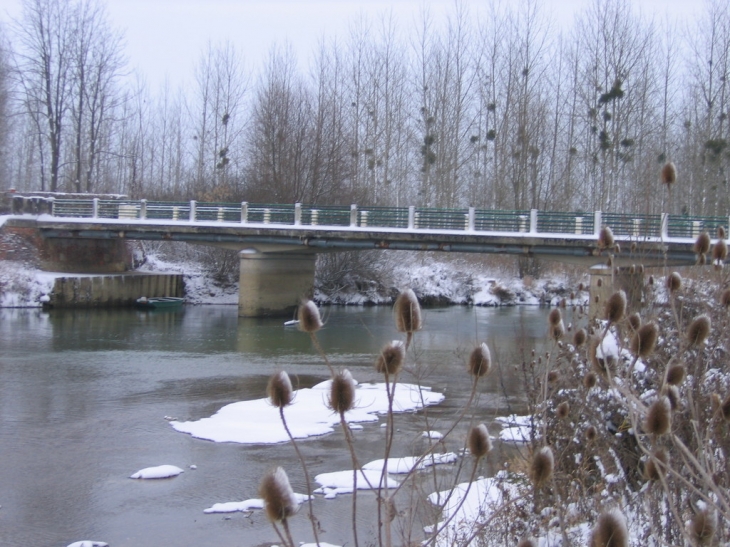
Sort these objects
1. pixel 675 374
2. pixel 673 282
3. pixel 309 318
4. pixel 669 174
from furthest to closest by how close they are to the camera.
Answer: pixel 669 174, pixel 673 282, pixel 675 374, pixel 309 318

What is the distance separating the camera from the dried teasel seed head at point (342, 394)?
8.70 ft

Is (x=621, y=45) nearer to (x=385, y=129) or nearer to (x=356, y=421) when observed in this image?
(x=385, y=129)

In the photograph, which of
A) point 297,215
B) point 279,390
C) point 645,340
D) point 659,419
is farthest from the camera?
point 297,215

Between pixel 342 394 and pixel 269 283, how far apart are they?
3172 cm

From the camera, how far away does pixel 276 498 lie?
7.44 ft

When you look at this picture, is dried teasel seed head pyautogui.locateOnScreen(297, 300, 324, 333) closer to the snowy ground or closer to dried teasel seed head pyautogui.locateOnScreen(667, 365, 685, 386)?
dried teasel seed head pyautogui.locateOnScreen(667, 365, 685, 386)

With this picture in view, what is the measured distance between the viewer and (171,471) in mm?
10633

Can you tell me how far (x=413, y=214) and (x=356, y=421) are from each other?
63.4ft

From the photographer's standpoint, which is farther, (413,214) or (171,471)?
(413,214)

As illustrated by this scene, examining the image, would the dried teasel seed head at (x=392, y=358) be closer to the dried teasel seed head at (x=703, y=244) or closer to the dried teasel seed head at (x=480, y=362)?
the dried teasel seed head at (x=480, y=362)

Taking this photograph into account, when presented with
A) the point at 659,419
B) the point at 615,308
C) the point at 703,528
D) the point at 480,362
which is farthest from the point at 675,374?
the point at 703,528

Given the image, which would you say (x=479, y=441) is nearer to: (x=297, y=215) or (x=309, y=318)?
(x=309, y=318)

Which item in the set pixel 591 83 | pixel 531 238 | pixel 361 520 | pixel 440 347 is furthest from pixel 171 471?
pixel 591 83

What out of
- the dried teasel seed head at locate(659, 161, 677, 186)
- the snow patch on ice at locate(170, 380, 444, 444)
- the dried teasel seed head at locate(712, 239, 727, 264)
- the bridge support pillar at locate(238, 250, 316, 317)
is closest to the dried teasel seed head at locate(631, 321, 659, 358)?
the dried teasel seed head at locate(659, 161, 677, 186)
